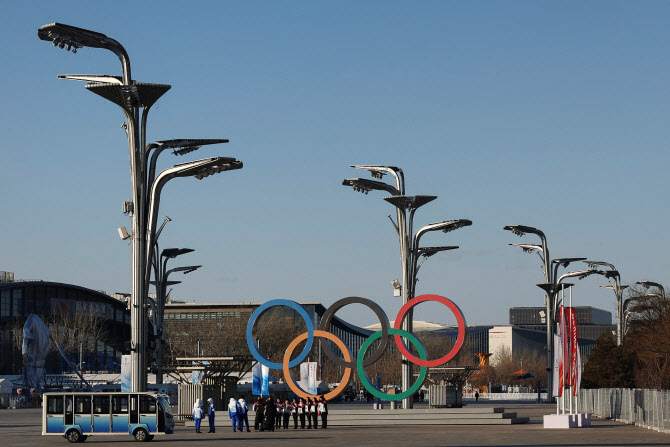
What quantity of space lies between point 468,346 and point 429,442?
141m

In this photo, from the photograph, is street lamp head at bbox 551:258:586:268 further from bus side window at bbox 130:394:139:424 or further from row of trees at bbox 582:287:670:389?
bus side window at bbox 130:394:139:424

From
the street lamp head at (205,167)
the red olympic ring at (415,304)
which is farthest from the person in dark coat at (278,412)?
the street lamp head at (205,167)

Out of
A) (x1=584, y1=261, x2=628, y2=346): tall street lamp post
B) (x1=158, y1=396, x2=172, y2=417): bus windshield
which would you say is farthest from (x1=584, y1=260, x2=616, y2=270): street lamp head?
(x1=158, y1=396, x2=172, y2=417): bus windshield

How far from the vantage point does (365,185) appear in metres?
47.6

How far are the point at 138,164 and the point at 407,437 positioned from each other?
1364cm

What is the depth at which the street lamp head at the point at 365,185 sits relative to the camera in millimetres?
47031

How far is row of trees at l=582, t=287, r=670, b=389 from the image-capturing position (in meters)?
65.4

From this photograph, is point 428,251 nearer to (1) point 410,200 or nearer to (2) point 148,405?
(1) point 410,200

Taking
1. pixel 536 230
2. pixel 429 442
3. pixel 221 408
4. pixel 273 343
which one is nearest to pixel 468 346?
pixel 273 343

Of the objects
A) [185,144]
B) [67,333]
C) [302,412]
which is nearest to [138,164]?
[185,144]

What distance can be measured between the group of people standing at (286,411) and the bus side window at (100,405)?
9505mm

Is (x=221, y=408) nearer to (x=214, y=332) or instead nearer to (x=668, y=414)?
(x=668, y=414)

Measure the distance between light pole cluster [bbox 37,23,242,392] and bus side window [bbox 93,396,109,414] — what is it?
260 cm

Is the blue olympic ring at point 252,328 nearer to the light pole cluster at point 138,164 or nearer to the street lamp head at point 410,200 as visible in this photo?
the street lamp head at point 410,200
